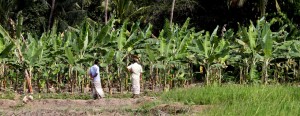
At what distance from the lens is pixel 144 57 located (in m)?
13.4

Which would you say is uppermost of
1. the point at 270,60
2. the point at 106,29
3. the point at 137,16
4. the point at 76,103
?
the point at 137,16

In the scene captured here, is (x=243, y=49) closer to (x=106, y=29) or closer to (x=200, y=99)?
(x=106, y=29)

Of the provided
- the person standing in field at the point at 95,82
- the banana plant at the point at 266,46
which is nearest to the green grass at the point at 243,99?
the person standing in field at the point at 95,82

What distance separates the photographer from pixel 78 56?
12500mm

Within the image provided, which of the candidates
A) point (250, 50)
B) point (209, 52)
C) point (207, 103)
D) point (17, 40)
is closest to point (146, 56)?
point (209, 52)

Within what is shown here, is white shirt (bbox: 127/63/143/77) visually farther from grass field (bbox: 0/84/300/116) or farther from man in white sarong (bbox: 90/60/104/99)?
grass field (bbox: 0/84/300/116)

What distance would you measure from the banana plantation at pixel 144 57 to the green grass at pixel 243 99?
324cm

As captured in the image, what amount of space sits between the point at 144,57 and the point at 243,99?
221 inches

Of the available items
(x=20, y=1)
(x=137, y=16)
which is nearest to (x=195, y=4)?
(x=137, y=16)

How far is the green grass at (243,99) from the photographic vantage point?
650 cm

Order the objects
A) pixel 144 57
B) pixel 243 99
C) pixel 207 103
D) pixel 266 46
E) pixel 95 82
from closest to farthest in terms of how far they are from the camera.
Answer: pixel 243 99
pixel 207 103
pixel 95 82
pixel 266 46
pixel 144 57

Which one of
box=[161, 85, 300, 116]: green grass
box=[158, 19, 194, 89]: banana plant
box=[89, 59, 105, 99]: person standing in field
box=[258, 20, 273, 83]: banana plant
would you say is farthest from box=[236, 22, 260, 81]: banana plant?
box=[89, 59, 105, 99]: person standing in field

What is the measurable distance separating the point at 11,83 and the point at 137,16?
13.3 metres

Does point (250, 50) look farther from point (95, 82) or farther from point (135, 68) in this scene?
point (95, 82)
